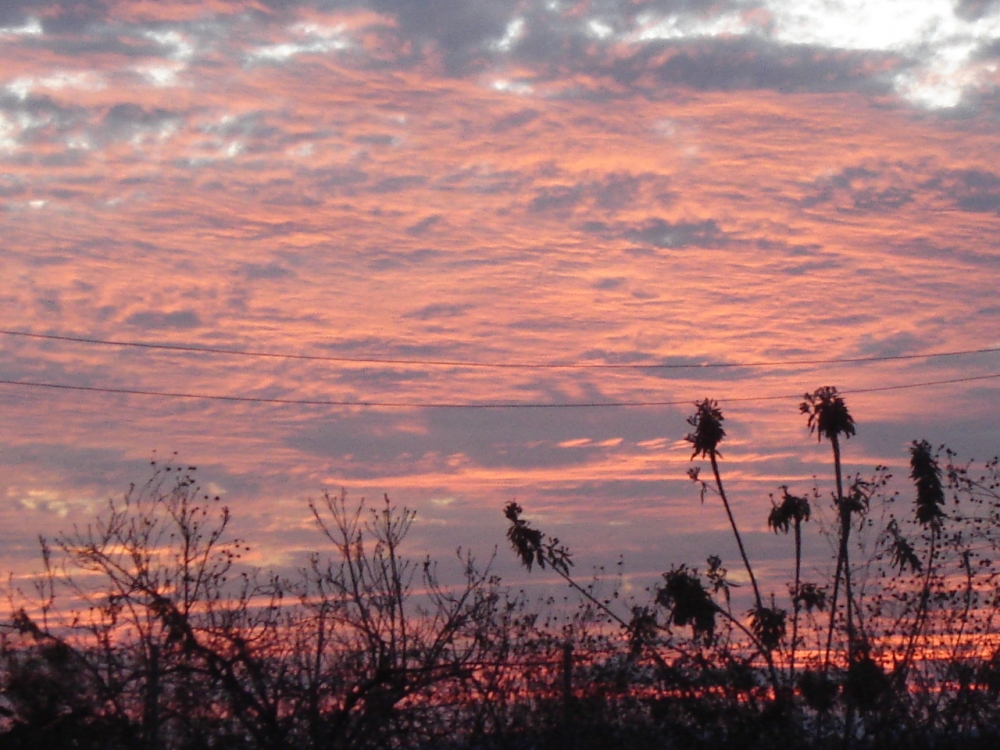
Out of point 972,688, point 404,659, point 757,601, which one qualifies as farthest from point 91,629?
Answer: point 757,601

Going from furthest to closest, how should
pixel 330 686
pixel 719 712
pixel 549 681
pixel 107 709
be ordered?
pixel 719 712 < pixel 549 681 < pixel 330 686 < pixel 107 709

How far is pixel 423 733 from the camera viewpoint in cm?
1327

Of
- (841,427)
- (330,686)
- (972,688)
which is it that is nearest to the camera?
(330,686)

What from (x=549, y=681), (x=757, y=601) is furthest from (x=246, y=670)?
(x=757, y=601)

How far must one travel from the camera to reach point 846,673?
17.8 m

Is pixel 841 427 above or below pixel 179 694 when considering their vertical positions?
above

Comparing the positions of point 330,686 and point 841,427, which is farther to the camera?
point 841,427

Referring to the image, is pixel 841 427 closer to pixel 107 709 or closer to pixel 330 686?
pixel 330 686

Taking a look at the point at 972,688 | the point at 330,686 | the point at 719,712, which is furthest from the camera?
the point at 972,688

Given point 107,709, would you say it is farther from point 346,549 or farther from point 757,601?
point 757,601

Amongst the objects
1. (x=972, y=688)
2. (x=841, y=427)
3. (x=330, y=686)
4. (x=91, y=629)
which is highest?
(x=841, y=427)

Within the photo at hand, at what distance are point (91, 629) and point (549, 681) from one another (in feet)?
17.8

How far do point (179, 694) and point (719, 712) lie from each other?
727cm

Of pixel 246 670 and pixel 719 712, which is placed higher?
pixel 246 670
